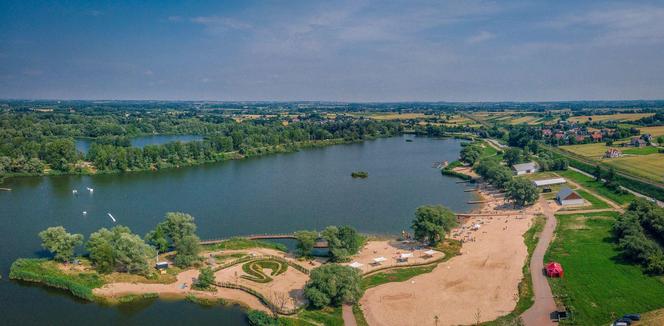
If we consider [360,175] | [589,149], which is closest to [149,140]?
[360,175]

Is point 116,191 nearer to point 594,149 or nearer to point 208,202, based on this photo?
point 208,202

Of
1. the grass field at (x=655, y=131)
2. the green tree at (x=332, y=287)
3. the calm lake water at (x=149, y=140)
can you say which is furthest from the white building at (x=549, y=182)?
the calm lake water at (x=149, y=140)

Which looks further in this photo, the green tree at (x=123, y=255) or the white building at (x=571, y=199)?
the white building at (x=571, y=199)

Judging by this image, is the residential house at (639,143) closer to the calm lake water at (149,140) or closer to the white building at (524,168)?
the white building at (524,168)

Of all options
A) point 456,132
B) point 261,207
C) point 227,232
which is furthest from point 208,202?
point 456,132

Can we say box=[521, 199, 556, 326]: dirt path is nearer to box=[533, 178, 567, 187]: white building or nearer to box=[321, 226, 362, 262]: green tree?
box=[321, 226, 362, 262]: green tree

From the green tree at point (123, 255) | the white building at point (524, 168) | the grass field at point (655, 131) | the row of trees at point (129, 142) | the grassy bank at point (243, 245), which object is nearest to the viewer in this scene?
the green tree at point (123, 255)

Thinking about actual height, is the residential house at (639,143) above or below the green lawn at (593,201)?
above
